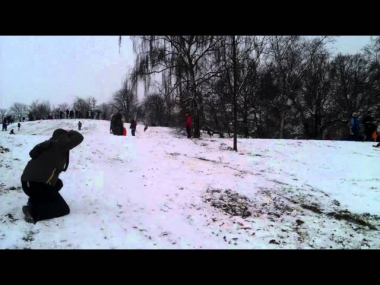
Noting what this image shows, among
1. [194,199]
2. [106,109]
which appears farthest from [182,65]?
[106,109]

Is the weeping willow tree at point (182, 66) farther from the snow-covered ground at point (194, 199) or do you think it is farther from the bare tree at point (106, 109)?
the bare tree at point (106, 109)

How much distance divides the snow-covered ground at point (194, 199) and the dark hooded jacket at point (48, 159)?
714 mm

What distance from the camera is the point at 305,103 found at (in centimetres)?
3434

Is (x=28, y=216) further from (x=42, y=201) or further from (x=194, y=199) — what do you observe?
(x=194, y=199)

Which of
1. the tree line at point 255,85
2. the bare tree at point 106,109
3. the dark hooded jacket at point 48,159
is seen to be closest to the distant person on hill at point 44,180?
the dark hooded jacket at point 48,159

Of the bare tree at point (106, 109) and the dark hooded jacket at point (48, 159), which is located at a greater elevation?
the bare tree at point (106, 109)

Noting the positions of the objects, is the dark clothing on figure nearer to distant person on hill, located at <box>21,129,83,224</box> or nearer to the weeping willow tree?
distant person on hill, located at <box>21,129,83,224</box>

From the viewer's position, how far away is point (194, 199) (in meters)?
7.07

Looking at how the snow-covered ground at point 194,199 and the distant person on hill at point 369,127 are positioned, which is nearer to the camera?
the snow-covered ground at point 194,199

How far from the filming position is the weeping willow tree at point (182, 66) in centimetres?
1551
